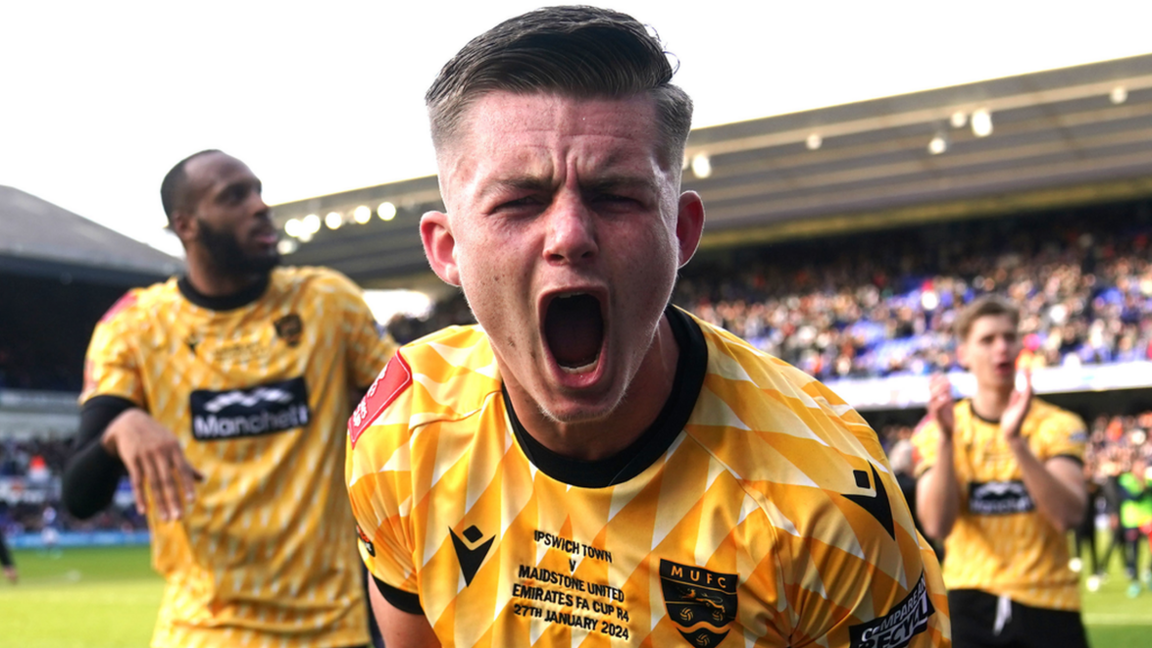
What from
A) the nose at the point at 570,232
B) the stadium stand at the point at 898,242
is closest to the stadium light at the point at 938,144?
the stadium stand at the point at 898,242

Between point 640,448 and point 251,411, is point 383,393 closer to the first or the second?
point 640,448

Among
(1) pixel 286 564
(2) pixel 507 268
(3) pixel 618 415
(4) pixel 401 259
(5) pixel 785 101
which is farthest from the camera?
(4) pixel 401 259

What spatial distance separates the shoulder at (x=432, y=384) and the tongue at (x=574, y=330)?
33cm

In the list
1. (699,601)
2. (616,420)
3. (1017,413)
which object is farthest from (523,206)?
(1017,413)

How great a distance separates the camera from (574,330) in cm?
181

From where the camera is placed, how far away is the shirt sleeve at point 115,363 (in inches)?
152

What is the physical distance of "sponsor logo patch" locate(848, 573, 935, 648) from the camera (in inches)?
70.8

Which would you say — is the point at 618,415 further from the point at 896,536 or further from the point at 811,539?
the point at 896,536

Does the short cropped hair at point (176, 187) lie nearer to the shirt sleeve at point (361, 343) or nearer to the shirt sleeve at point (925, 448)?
the shirt sleeve at point (361, 343)

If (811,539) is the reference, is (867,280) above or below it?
below

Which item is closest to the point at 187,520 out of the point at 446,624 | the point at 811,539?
the point at 446,624

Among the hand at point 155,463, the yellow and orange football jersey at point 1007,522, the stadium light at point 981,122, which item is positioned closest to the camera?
the hand at point 155,463

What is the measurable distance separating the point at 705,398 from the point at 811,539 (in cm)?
32

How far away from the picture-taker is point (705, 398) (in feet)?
6.39
